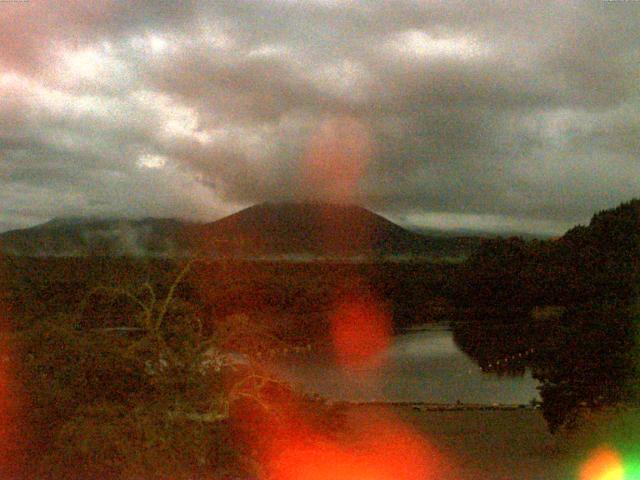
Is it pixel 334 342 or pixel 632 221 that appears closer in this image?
pixel 632 221

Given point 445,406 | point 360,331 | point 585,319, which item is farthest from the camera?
point 360,331

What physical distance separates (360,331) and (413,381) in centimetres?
1705

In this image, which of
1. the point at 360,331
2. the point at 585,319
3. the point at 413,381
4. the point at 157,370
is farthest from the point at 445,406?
the point at 360,331

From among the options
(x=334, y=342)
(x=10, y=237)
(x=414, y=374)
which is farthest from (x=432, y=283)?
(x=10, y=237)

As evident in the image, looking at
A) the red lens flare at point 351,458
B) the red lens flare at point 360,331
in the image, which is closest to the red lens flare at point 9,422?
the red lens flare at point 351,458

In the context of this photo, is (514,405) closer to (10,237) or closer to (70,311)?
(70,311)

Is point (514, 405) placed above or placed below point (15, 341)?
below

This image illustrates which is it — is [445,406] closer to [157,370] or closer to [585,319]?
[585,319]

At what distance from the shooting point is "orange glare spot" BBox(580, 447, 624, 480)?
357 inches

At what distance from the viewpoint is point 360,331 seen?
120 ft

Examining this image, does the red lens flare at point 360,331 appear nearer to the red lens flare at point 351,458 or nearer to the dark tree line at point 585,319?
the dark tree line at point 585,319

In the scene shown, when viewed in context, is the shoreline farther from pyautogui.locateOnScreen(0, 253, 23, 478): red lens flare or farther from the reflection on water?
pyautogui.locateOnScreen(0, 253, 23, 478): red lens flare

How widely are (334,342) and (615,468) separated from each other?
773 inches

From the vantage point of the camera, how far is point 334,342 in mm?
28984
